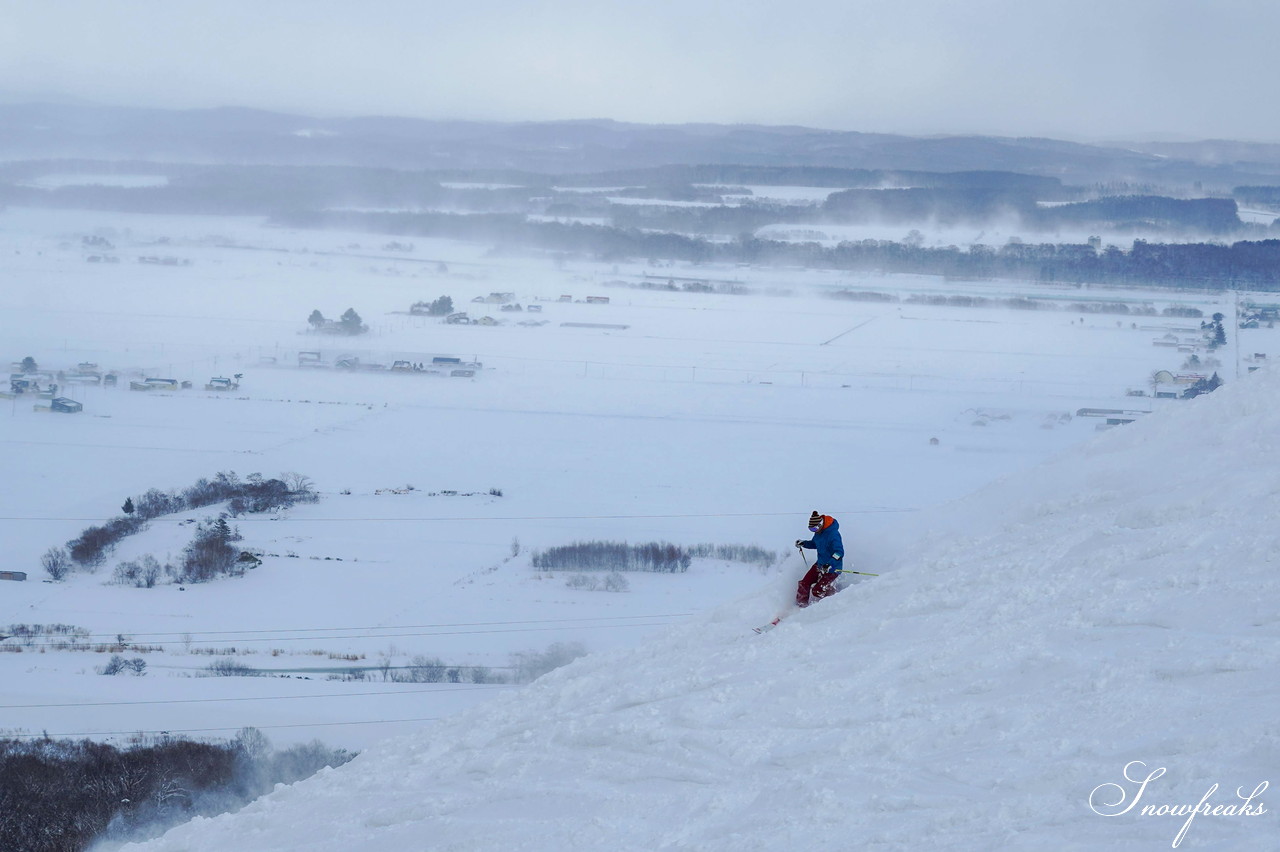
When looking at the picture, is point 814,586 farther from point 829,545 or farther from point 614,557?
point 614,557

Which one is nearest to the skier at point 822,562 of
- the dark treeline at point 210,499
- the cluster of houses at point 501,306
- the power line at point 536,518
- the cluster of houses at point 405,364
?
the power line at point 536,518

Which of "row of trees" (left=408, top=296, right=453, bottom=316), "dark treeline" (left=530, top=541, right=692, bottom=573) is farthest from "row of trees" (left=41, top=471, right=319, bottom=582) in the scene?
"row of trees" (left=408, top=296, right=453, bottom=316)

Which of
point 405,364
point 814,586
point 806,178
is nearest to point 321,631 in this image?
point 814,586

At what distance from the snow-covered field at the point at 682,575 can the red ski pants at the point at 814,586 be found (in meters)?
0.12

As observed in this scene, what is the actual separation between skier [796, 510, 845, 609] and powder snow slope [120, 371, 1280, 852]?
11 cm

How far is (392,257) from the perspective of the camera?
32094 mm

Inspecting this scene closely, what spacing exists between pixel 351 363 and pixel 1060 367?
39.0ft

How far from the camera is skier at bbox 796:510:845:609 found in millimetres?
3436

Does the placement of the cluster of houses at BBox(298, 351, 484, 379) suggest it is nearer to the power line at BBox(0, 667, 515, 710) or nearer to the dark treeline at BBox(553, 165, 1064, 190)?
the power line at BBox(0, 667, 515, 710)

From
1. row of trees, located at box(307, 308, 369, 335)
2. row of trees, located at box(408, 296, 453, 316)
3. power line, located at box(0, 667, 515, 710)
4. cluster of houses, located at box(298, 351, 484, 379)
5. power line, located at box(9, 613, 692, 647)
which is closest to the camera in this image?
power line, located at box(0, 667, 515, 710)

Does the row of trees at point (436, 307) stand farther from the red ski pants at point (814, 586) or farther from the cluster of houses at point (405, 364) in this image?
the red ski pants at point (814, 586)

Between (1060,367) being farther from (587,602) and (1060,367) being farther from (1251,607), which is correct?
(1251,607)

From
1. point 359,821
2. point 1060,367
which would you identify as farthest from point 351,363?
point 359,821
